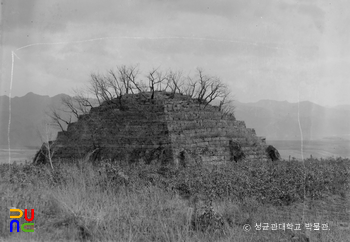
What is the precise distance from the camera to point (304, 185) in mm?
13688

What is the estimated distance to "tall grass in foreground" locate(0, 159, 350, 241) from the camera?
7547 mm

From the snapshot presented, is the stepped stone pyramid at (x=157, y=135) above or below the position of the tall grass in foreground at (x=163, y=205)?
above

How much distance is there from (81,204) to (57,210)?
679 mm

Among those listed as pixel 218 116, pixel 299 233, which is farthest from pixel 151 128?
pixel 299 233

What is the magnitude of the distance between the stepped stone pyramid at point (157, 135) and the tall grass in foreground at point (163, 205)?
7.94 m

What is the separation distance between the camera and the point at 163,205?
9.66 m

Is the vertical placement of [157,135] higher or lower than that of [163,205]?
higher

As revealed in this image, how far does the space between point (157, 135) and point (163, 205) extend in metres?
14.5

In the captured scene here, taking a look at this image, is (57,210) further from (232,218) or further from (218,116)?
(218,116)

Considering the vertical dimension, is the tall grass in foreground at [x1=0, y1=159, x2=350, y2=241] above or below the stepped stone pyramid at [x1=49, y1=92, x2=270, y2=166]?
below

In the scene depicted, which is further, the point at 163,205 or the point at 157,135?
the point at 157,135

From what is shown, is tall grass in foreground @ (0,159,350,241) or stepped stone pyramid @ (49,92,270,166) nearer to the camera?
tall grass in foreground @ (0,159,350,241)

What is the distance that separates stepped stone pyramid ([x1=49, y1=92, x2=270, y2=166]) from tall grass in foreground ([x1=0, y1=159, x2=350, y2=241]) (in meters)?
7.94

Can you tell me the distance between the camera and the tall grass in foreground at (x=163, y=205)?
24.8 feet
